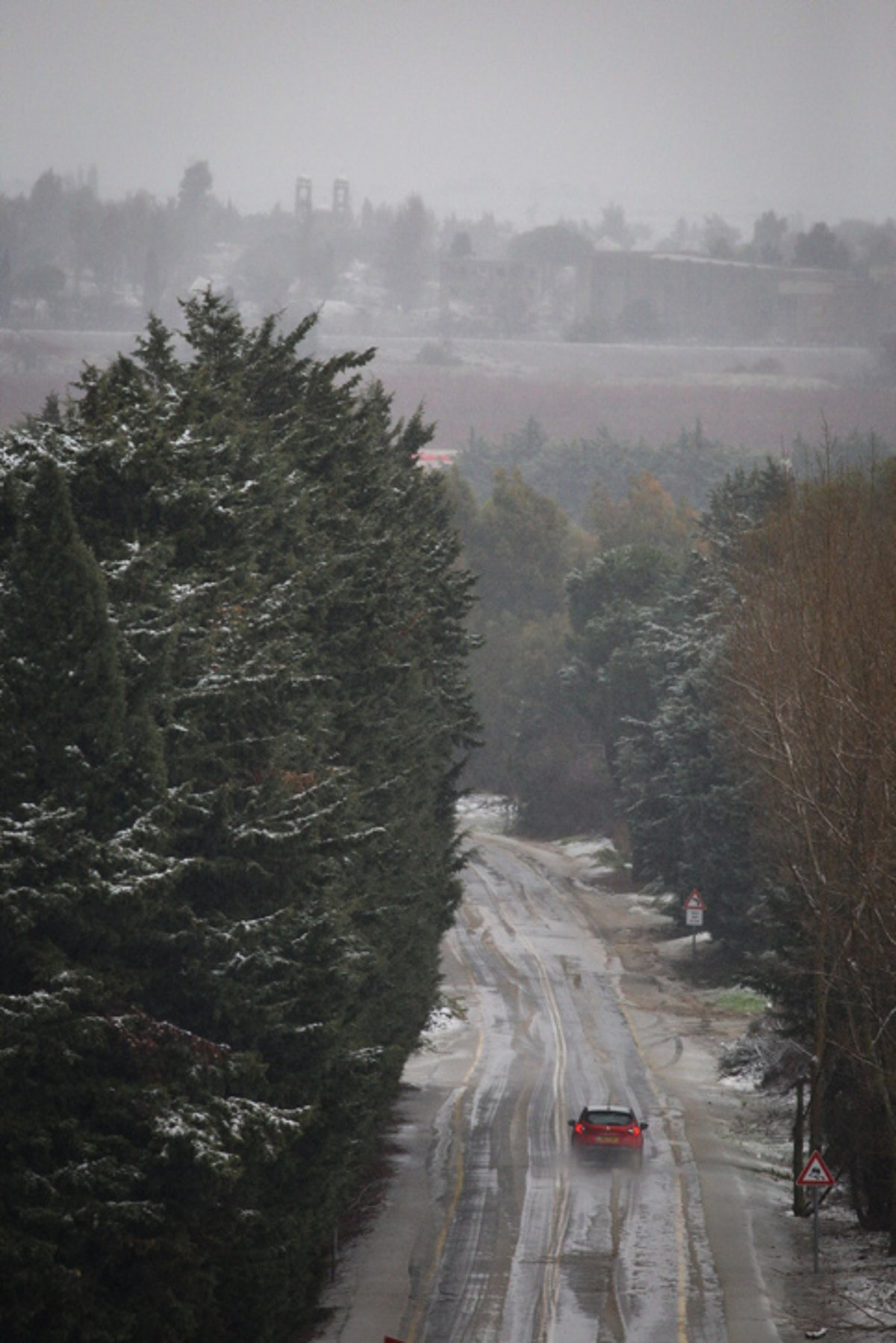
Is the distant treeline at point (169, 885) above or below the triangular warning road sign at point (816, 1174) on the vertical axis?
above

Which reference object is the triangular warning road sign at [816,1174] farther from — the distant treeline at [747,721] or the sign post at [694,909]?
the sign post at [694,909]

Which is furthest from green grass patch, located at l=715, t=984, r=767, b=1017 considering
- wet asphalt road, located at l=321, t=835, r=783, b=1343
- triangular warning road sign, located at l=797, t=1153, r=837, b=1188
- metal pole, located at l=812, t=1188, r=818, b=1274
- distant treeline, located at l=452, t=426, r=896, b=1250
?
triangular warning road sign, located at l=797, t=1153, r=837, b=1188

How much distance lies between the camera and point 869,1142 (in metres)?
29.2

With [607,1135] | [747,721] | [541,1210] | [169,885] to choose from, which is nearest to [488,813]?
[747,721]

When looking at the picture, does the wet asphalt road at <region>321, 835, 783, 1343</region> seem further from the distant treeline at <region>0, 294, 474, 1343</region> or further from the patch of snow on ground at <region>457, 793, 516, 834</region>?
the patch of snow on ground at <region>457, 793, 516, 834</region>

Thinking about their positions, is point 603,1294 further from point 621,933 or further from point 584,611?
point 584,611

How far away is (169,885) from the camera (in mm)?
19047

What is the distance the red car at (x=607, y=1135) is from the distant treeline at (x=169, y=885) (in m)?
7.09

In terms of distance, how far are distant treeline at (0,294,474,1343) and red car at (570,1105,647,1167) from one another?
7.09 meters

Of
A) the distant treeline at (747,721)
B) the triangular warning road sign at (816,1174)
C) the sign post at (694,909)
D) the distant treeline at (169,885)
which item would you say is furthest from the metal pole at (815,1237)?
the sign post at (694,909)

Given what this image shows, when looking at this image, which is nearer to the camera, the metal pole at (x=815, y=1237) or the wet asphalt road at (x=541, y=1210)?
the wet asphalt road at (x=541, y=1210)

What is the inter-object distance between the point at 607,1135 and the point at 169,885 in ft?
57.4

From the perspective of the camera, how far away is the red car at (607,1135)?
112 feet

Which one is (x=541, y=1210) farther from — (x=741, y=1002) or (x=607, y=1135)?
(x=741, y=1002)
